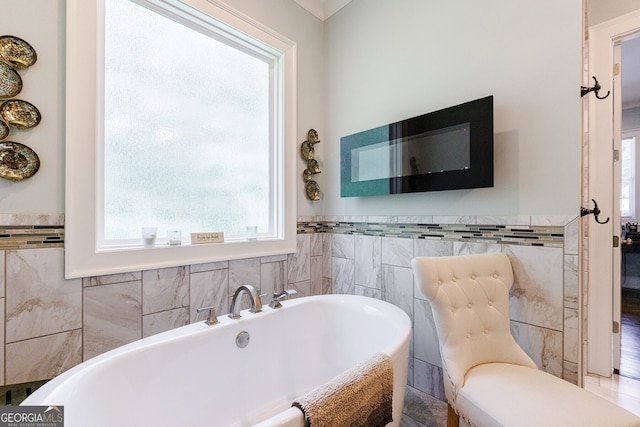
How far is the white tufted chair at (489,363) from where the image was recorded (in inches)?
38.2

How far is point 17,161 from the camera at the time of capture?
122cm

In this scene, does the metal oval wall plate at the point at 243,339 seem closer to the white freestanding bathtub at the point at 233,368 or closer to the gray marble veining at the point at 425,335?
the white freestanding bathtub at the point at 233,368

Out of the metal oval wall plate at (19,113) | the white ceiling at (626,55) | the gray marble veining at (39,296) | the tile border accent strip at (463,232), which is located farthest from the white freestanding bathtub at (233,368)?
the white ceiling at (626,55)

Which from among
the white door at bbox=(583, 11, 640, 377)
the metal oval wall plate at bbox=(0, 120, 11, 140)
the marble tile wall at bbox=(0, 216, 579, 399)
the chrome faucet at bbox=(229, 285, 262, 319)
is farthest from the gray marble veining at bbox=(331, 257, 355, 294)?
the metal oval wall plate at bbox=(0, 120, 11, 140)

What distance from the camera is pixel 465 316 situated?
4.49ft

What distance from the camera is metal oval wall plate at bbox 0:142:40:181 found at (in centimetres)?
119

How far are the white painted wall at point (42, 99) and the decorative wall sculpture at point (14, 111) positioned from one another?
0.08 feet

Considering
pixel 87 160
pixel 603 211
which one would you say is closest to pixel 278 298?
pixel 87 160

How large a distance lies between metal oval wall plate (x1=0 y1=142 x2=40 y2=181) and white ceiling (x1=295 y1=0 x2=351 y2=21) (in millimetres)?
2153

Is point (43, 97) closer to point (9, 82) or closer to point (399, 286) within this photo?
point (9, 82)

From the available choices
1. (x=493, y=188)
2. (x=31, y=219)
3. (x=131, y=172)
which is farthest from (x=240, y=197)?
(x=493, y=188)

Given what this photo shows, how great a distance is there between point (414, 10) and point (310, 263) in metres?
2.03

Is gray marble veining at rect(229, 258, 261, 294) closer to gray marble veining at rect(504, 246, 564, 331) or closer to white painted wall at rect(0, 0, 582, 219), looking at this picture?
white painted wall at rect(0, 0, 582, 219)

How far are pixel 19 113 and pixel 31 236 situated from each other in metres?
0.54
